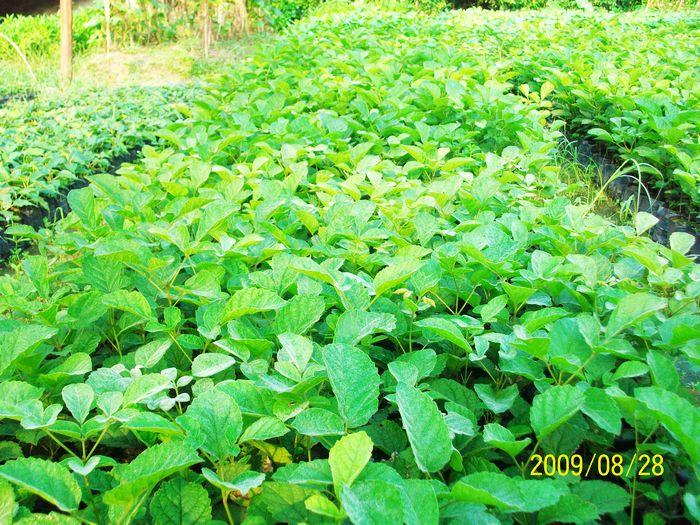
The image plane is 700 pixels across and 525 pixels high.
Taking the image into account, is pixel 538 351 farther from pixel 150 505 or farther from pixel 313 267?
pixel 150 505

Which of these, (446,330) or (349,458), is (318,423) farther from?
(446,330)

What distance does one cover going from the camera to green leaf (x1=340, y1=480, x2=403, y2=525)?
68 centimetres

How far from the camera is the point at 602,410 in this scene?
3.04 ft

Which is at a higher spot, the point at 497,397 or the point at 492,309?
the point at 492,309

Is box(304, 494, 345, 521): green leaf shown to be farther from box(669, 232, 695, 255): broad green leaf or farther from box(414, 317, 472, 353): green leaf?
box(669, 232, 695, 255): broad green leaf

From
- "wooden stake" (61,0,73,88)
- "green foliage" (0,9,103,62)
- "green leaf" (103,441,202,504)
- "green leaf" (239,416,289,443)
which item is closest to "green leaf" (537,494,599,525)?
"green leaf" (239,416,289,443)

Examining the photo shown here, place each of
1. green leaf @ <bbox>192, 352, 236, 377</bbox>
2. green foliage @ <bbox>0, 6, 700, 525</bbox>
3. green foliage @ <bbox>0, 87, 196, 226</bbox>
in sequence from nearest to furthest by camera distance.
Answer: green foliage @ <bbox>0, 6, 700, 525</bbox>
green leaf @ <bbox>192, 352, 236, 377</bbox>
green foliage @ <bbox>0, 87, 196, 226</bbox>

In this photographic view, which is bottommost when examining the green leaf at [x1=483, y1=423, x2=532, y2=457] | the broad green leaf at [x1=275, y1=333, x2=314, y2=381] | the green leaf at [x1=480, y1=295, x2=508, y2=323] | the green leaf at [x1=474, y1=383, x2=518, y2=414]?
A: the green leaf at [x1=474, y1=383, x2=518, y2=414]

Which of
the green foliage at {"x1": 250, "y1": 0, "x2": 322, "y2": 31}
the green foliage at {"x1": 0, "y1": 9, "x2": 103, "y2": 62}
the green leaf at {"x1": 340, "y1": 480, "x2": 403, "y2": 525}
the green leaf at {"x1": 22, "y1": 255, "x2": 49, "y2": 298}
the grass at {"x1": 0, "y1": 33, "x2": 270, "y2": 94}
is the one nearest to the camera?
the green leaf at {"x1": 340, "y1": 480, "x2": 403, "y2": 525}

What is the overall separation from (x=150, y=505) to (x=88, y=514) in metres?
0.09

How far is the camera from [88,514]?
812mm

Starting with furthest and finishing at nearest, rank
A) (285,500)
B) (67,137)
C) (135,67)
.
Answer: (135,67) → (67,137) → (285,500)

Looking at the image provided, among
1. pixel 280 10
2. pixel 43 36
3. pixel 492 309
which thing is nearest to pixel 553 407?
pixel 492 309

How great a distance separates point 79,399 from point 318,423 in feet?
1.31
